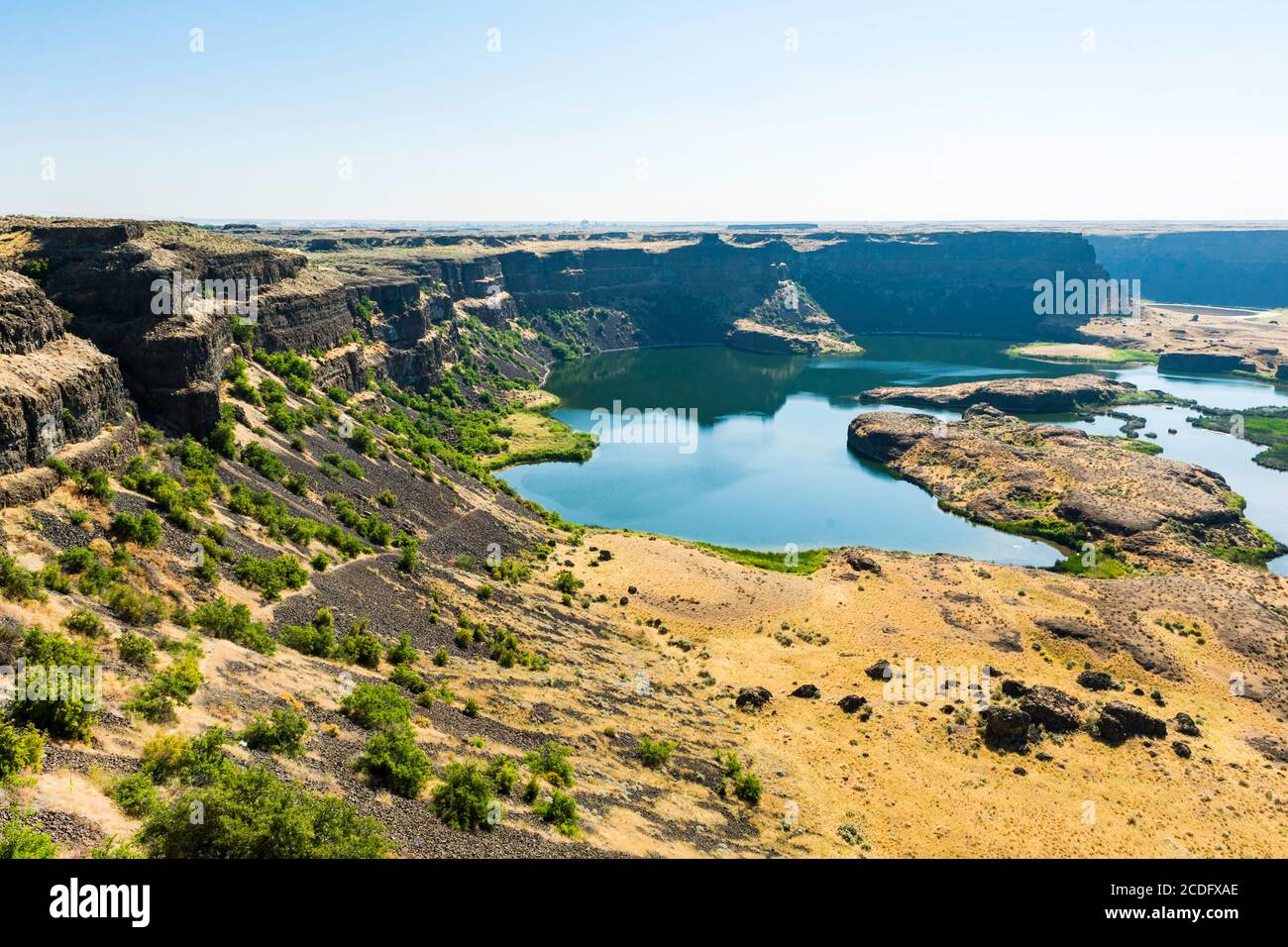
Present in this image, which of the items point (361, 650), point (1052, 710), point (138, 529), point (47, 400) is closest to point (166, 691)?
point (361, 650)

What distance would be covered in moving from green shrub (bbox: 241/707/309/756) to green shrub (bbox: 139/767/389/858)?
2.99 metres

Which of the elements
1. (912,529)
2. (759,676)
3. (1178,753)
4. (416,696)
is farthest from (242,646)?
(912,529)

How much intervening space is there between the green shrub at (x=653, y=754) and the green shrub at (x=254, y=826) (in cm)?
1646

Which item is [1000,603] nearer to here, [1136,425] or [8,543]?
[8,543]

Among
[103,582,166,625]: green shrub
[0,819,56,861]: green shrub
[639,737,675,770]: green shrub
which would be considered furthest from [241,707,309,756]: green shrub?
[639,737,675,770]: green shrub

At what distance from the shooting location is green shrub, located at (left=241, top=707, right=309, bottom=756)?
81.2 ft

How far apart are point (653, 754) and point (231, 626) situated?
19894mm

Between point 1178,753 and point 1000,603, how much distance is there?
2025 centimetres

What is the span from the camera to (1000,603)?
6238 cm

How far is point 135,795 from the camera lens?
1953 cm

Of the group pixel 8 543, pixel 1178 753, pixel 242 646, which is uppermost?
pixel 8 543

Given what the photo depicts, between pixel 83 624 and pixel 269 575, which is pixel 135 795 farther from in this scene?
pixel 269 575

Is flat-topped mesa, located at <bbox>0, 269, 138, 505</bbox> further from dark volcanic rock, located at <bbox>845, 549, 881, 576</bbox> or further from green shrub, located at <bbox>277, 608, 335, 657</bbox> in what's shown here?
dark volcanic rock, located at <bbox>845, 549, 881, 576</bbox>

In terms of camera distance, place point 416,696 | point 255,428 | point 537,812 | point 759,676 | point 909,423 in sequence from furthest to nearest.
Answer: point 909,423, point 255,428, point 759,676, point 416,696, point 537,812
